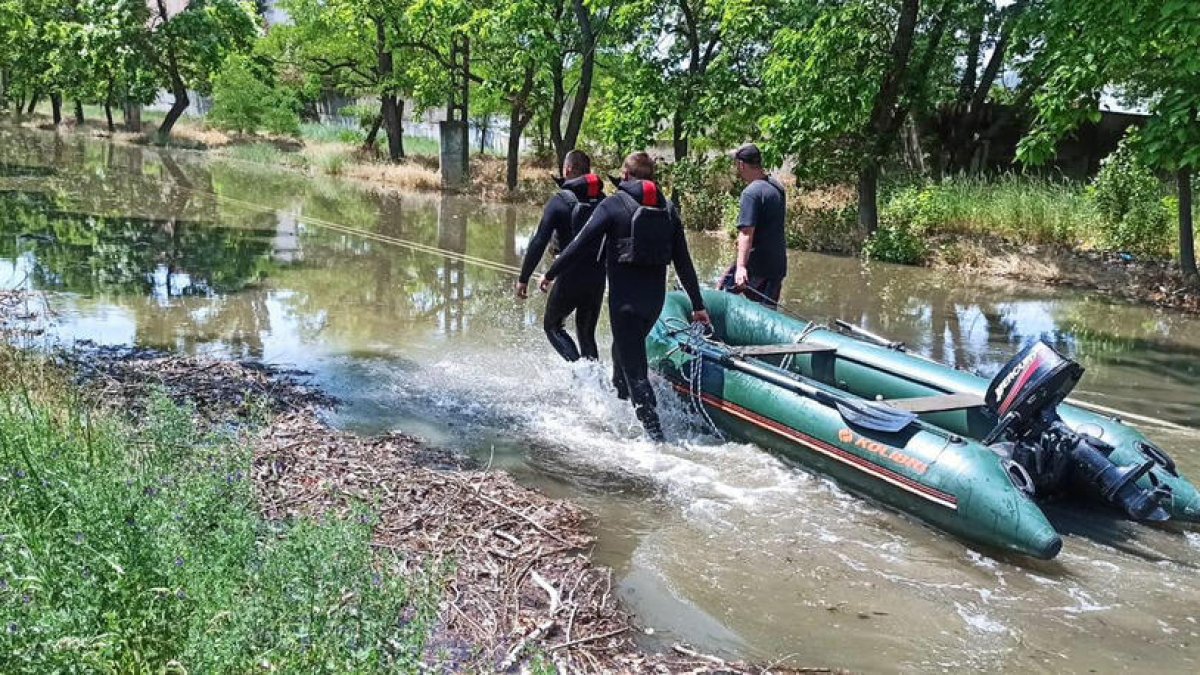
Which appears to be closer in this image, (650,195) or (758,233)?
(650,195)

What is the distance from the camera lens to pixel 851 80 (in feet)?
46.4

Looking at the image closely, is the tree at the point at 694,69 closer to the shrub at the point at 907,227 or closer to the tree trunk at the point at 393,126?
the shrub at the point at 907,227

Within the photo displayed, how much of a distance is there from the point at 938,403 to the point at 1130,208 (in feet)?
31.2

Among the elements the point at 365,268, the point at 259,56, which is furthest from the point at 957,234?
the point at 259,56

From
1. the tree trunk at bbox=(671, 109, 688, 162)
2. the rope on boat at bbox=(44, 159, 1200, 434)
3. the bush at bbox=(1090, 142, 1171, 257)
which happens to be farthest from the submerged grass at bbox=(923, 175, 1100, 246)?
the tree trunk at bbox=(671, 109, 688, 162)

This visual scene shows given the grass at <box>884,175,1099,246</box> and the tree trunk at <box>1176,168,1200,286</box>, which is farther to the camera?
the grass at <box>884,175,1099,246</box>

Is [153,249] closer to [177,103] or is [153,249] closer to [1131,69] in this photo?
[1131,69]

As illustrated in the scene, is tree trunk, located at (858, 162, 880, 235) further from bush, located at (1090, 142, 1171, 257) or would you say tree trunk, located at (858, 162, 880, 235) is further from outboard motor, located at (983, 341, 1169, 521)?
outboard motor, located at (983, 341, 1169, 521)

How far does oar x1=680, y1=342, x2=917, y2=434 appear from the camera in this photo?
16.4 feet

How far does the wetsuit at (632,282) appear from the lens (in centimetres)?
573

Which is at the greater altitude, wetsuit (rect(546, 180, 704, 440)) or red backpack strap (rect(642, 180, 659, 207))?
red backpack strap (rect(642, 180, 659, 207))

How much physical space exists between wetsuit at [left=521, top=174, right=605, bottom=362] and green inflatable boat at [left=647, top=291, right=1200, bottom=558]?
752 millimetres

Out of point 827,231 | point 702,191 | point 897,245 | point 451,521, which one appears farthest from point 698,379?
point 702,191

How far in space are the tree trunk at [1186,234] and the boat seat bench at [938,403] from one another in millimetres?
7316
